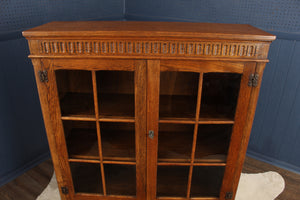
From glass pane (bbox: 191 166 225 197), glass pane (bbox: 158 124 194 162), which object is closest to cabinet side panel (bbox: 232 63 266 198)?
glass pane (bbox: 191 166 225 197)

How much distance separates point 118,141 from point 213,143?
1.87ft

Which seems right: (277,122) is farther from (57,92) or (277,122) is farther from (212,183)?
(57,92)

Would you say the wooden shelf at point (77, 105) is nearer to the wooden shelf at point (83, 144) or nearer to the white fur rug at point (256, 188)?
the wooden shelf at point (83, 144)

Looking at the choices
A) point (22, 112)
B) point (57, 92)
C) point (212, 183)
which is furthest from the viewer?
point (22, 112)

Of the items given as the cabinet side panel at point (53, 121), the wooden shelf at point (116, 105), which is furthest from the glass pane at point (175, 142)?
the cabinet side panel at point (53, 121)

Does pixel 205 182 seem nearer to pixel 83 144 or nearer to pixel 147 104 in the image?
pixel 147 104

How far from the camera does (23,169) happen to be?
6.09 ft

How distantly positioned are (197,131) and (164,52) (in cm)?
47

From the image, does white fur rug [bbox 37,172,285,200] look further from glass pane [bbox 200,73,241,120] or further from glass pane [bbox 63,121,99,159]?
glass pane [bbox 200,73,241,120]

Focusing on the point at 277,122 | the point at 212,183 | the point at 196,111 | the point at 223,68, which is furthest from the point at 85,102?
the point at 277,122

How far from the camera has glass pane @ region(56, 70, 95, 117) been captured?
Answer: 1204 millimetres

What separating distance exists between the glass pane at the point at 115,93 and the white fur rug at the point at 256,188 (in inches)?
33.5

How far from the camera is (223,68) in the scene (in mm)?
1135

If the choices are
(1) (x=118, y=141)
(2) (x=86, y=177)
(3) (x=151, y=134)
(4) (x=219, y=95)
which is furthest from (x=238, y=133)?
(2) (x=86, y=177)
